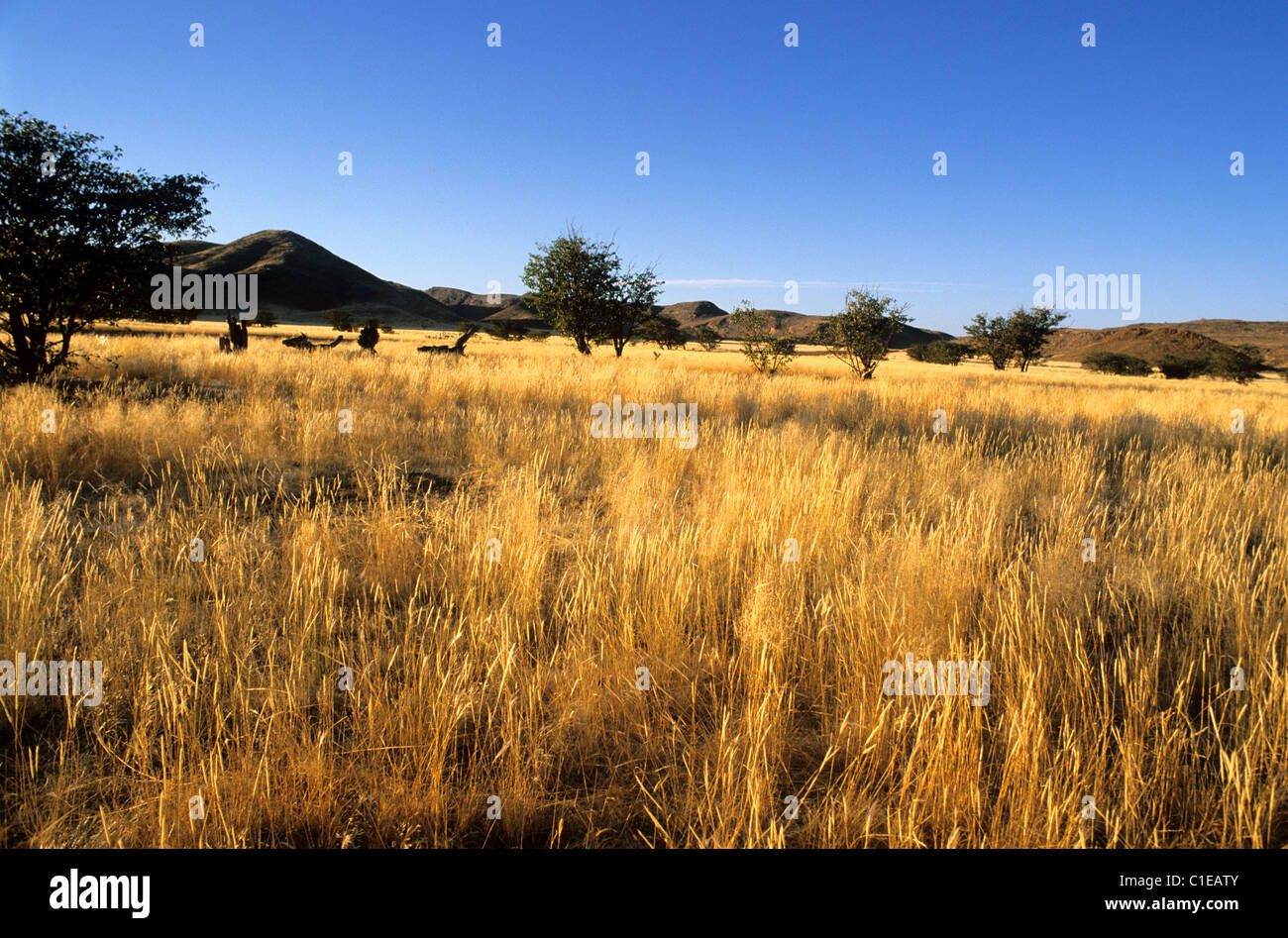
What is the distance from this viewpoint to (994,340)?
4422 centimetres

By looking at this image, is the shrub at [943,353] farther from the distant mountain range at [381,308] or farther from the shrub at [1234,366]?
the distant mountain range at [381,308]

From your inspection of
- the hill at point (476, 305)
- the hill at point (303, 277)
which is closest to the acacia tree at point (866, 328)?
the hill at point (303, 277)

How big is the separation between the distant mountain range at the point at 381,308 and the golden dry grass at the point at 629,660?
265 feet

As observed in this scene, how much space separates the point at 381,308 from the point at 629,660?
10932 centimetres

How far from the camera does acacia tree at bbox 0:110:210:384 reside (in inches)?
302

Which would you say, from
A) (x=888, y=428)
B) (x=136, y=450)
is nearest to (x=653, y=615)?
(x=136, y=450)

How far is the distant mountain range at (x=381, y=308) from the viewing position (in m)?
88.8

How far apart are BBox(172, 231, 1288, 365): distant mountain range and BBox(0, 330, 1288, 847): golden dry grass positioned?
8085cm

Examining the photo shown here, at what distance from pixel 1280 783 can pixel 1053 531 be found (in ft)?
9.08

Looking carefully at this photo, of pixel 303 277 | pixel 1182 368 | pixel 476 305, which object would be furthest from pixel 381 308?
pixel 1182 368

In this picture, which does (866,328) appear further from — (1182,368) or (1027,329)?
(1182,368)

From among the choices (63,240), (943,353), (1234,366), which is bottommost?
(63,240)
